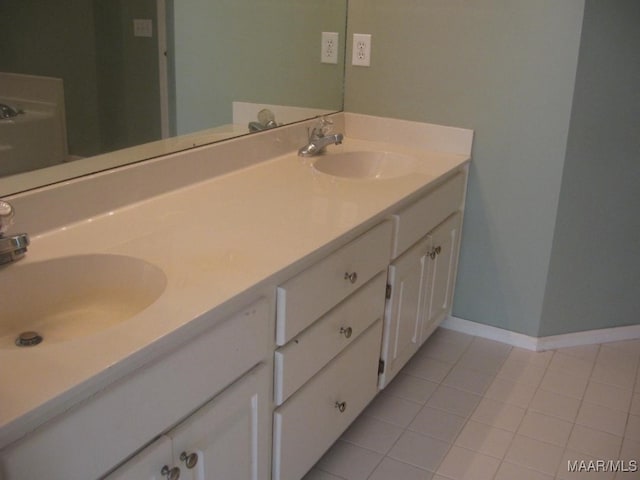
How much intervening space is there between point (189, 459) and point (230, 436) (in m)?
0.13

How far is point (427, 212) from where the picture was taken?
211 centimetres

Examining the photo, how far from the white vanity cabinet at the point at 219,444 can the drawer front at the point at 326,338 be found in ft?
0.20

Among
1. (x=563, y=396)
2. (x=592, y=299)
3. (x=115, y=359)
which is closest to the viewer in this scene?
(x=115, y=359)

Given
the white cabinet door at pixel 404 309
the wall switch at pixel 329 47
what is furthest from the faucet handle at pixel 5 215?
the wall switch at pixel 329 47

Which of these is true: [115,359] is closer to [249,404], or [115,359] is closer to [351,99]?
[249,404]

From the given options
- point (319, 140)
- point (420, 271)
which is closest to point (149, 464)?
point (420, 271)

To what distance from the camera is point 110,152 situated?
5.28ft

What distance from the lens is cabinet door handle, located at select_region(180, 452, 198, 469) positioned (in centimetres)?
115

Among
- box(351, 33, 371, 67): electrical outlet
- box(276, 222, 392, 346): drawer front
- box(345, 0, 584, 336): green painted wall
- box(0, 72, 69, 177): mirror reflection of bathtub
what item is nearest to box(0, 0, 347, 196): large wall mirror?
box(0, 72, 69, 177): mirror reflection of bathtub

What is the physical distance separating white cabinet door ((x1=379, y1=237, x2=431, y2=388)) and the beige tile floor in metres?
0.16

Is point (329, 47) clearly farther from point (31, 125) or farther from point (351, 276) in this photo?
point (31, 125)

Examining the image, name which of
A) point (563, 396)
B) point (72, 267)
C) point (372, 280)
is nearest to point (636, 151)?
point (563, 396)

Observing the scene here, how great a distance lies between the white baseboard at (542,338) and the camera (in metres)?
2.57

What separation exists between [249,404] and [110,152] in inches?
28.5
